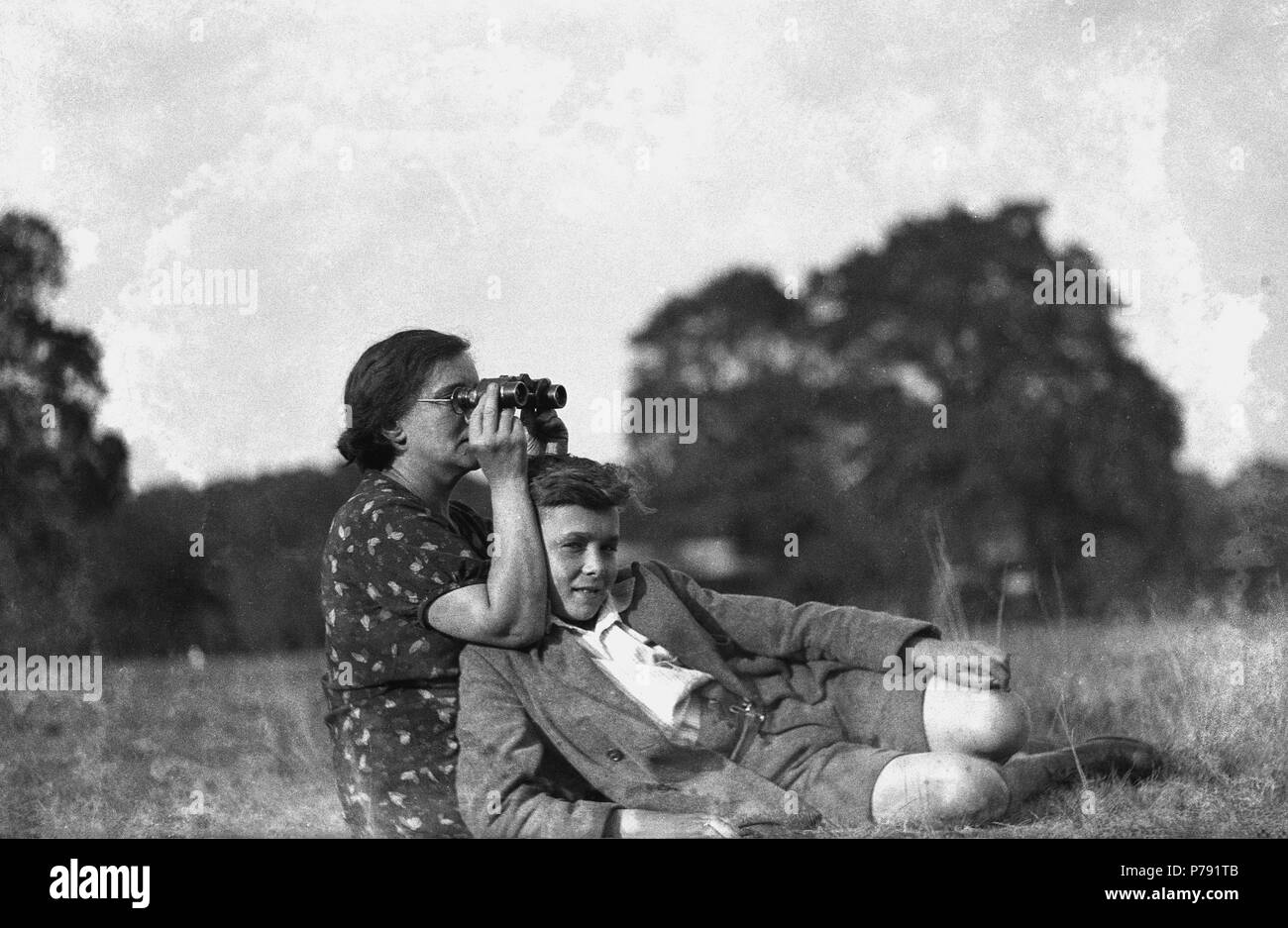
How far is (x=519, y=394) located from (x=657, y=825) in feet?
4.13

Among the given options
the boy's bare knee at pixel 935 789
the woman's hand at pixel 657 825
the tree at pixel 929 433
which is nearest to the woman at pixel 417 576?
the woman's hand at pixel 657 825

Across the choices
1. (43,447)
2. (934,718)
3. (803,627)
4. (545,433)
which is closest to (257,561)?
(43,447)

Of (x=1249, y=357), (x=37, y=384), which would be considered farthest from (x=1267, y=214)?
(x=37, y=384)

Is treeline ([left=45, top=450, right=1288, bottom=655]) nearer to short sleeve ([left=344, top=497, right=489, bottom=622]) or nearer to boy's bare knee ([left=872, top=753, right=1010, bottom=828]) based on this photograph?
short sleeve ([left=344, top=497, right=489, bottom=622])

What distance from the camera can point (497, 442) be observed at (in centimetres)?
454

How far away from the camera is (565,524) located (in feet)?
15.1

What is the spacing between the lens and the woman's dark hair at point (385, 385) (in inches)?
189

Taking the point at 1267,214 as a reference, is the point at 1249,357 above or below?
below

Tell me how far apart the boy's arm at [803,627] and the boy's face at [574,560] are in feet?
0.95

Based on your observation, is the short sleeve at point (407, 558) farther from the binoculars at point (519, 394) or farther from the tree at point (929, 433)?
the tree at point (929, 433)

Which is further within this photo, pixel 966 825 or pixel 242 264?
pixel 242 264

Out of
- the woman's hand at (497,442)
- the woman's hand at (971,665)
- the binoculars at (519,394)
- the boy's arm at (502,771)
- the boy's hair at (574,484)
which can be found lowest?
the boy's arm at (502,771)

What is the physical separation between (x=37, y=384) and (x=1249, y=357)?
3.99 meters

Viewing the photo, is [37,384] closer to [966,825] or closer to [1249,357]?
[966,825]
